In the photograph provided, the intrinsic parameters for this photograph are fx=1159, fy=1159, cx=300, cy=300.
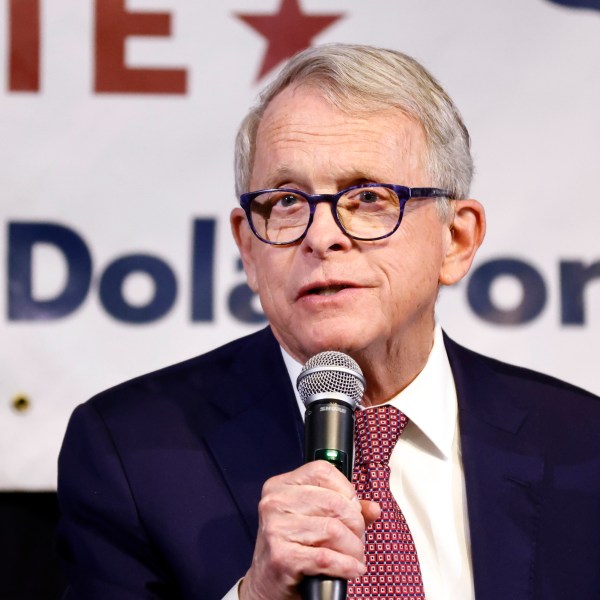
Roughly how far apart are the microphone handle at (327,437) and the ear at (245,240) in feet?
2.26

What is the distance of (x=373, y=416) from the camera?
2.02 metres

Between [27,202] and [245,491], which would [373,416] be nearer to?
[245,491]

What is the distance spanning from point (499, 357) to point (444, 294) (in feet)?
0.60

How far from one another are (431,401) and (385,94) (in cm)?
56

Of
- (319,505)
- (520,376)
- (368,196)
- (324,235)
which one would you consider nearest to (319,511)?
(319,505)

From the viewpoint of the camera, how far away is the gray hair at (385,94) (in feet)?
6.57

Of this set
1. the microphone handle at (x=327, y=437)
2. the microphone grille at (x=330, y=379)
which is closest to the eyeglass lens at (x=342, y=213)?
the microphone grille at (x=330, y=379)

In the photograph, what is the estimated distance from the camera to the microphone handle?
4.64 feet

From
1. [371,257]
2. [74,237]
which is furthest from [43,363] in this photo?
[371,257]

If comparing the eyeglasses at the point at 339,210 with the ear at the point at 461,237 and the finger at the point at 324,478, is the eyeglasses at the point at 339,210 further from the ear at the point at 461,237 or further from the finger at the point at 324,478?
the finger at the point at 324,478

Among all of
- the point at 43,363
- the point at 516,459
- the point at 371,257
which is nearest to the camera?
the point at 371,257

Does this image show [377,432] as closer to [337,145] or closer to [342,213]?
[342,213]

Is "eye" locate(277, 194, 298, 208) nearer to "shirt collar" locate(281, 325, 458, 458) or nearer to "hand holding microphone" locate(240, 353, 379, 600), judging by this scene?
"shirt collar" locate(281, 325, 458, 458)

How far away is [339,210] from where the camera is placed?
190 centimetres
